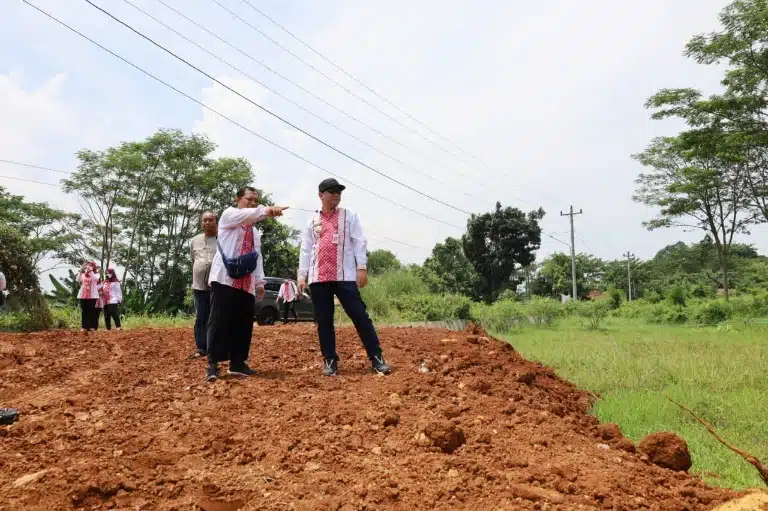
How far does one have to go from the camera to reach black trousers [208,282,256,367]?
154 inches

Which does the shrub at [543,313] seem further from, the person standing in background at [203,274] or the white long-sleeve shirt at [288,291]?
the person standing in background at [203,274]

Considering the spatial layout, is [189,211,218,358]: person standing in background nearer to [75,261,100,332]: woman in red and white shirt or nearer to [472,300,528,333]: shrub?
[75,261,100,332]: woman in red and white shirt

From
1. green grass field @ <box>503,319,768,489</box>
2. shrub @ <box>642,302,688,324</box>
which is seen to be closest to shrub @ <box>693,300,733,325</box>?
shrub @ <box>642,302,688,324</box>

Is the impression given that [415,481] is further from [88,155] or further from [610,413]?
[88,155]

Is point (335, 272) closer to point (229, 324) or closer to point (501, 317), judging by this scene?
point (229, 324)

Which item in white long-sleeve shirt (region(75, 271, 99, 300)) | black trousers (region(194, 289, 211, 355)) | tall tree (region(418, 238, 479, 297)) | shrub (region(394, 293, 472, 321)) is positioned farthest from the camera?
tall tree (region(418, 238, 479, 297))

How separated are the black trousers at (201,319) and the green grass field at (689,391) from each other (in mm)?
3495

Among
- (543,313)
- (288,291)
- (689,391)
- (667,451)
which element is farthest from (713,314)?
(667,451)

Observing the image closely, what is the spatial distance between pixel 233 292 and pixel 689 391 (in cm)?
394

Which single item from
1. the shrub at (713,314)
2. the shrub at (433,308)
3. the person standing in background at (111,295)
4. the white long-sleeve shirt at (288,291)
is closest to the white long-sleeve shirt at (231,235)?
the person standing in background at (111,295)

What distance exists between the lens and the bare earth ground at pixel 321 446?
195 centimetres

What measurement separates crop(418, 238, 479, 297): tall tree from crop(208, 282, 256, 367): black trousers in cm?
2522

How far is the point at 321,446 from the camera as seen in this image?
94.7 inches

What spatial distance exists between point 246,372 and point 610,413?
8.69ft
